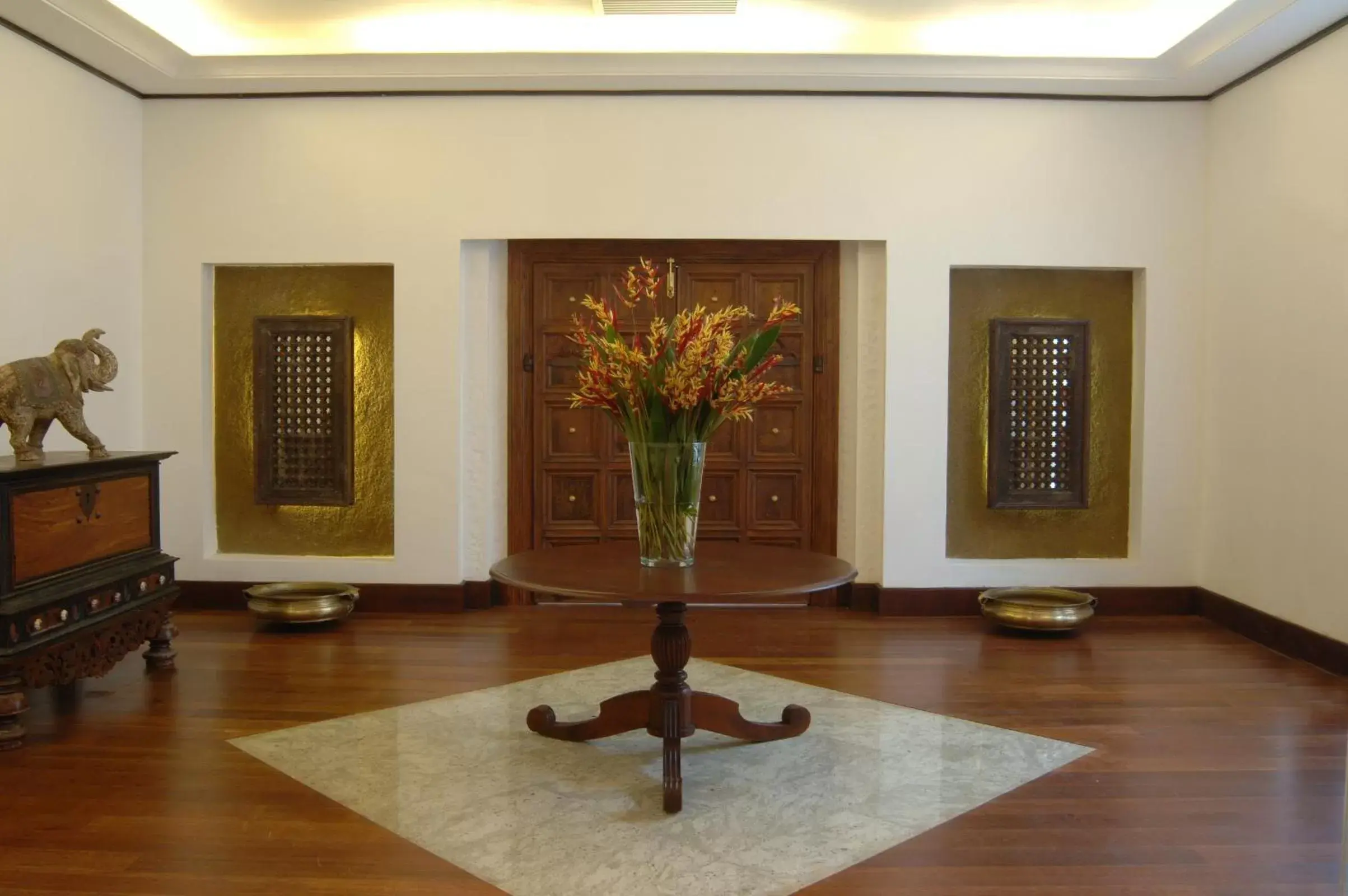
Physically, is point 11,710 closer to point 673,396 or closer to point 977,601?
point 673,396

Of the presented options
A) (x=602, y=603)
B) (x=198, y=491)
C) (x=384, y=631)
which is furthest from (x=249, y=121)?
(x=602, y=603)

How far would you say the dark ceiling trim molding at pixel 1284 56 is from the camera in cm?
500

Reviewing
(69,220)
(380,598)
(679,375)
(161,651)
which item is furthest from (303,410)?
(679,375)

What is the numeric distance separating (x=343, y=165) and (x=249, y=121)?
57cm

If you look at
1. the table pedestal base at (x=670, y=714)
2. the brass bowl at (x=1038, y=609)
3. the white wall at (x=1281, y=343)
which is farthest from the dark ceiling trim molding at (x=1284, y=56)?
the table pedestal base at (x=670, y=714)

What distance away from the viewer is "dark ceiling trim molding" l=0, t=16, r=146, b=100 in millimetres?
5105

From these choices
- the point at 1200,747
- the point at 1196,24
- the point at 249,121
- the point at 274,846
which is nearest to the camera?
the point at 274,846

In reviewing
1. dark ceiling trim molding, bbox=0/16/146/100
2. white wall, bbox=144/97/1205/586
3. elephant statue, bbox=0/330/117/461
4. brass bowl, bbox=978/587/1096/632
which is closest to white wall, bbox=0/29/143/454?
dark ceiling trim molding, bbox=0/16/146/100

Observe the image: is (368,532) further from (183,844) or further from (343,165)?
(183,844)

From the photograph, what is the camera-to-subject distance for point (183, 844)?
9.96 ft

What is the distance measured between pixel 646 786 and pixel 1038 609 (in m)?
2.89

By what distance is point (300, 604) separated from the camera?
5.71 meters

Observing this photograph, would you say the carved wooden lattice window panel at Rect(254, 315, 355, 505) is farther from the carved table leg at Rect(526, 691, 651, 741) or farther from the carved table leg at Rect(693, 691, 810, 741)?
the carved table leg at Rect(693, 691, 810, 741)

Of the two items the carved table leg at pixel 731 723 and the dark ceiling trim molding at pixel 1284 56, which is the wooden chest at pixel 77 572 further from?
the dark ceiling trim molding at pixel 1284 56
